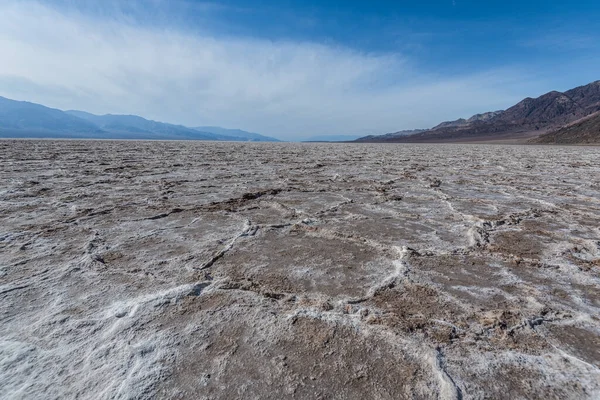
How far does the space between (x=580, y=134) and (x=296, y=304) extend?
41.3 meters

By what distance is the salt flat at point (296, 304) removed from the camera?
94 centimetres

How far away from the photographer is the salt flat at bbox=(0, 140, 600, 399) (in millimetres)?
944

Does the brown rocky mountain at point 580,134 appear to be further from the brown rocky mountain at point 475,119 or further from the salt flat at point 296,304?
the brown rocky mountain at point 475,119

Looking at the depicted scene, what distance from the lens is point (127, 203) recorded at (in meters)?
3.12

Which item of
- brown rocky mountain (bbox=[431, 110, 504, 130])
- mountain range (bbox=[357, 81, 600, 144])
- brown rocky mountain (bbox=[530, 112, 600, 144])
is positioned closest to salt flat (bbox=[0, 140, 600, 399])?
brown rocky mountain (bbox=[530, 112, 600, 144])

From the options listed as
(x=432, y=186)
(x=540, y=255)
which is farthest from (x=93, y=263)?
(x=432, y=186)

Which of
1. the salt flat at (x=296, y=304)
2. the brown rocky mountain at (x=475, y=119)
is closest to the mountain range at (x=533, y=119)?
the brown rocky mountain at (x=475, y=119)

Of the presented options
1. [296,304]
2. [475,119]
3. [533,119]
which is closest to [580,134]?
[296,304]

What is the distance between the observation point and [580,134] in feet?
105

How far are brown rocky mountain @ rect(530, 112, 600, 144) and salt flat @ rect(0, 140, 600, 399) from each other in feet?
120

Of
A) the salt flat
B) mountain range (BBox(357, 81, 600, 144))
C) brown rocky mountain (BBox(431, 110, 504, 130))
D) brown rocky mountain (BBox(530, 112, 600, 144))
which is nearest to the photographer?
the salt flat

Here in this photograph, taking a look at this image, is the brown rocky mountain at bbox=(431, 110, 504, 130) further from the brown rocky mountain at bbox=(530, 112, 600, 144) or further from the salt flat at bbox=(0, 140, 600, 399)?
the salt flat at bbox=(0, 140, 600, 399)

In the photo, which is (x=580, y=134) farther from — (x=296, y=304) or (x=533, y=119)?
(x=533, y=119)

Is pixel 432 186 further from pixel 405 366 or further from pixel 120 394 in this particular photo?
pixel 120 394
